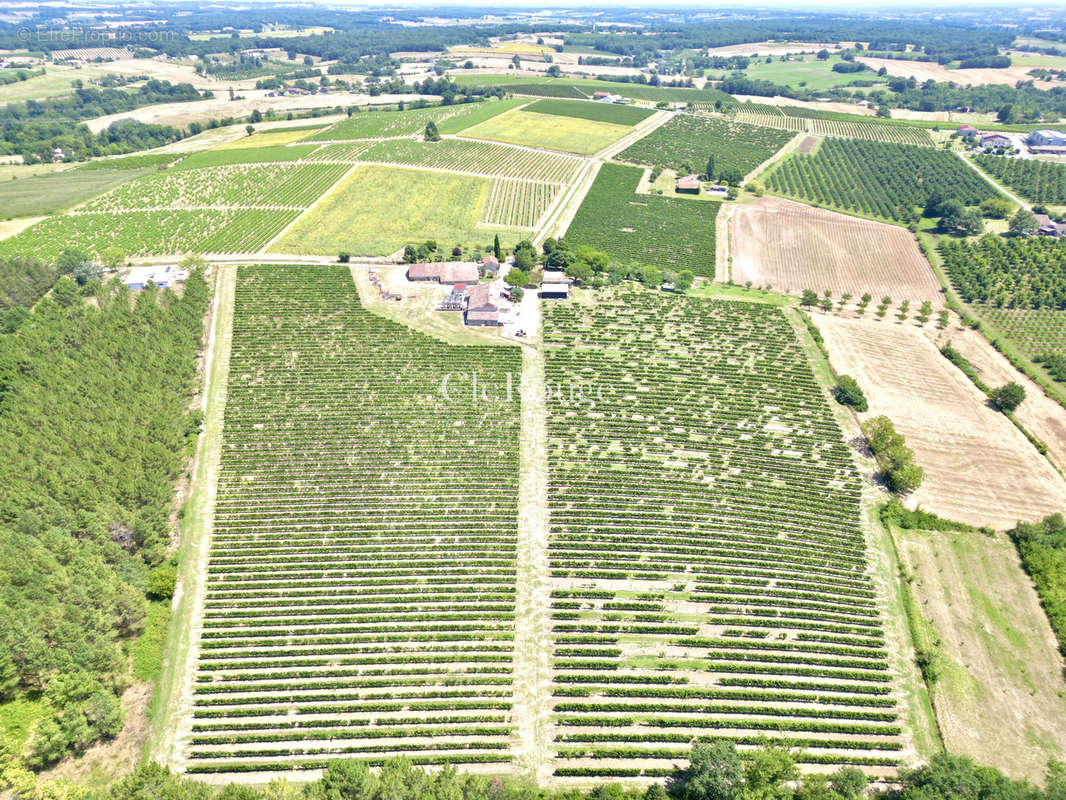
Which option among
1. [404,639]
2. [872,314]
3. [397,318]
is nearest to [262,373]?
[397,318]

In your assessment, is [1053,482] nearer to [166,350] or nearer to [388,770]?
[388,770]

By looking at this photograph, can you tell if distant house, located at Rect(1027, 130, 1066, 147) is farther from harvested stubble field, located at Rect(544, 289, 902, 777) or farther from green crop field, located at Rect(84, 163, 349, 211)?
green crop field, located at Rect(84, 163, 349, 211)

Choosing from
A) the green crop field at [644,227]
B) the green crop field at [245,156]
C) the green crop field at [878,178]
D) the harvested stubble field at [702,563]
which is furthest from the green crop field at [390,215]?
the green crop field at [878,178]

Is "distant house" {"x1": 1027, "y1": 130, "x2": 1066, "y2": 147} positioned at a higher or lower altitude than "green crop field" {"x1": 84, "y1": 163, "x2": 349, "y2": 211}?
higher

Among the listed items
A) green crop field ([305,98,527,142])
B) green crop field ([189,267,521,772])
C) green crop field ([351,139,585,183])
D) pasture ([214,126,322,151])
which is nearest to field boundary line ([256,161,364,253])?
green crop field ([351,139,585,183])

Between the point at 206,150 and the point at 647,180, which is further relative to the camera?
the point at 206,150
